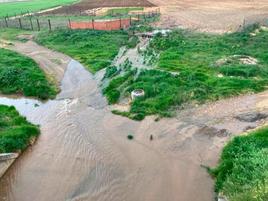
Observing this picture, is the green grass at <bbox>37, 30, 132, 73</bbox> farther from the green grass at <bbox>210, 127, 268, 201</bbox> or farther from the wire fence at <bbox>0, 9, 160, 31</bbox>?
the green grass at <bbox>210, 127, 268, 201</bbox>

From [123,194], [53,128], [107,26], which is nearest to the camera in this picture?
[123,194]

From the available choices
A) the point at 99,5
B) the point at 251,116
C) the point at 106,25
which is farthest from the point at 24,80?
the point at 99,5

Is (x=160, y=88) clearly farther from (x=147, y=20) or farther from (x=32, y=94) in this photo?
(x=147, y=20)

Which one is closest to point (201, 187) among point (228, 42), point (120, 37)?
point (228, 42)

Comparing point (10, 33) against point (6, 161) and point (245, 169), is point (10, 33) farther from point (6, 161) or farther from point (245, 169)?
point (245, 169)

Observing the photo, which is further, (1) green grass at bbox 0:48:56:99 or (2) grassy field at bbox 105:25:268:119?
(1) green grass at bbox 0:48:56:99

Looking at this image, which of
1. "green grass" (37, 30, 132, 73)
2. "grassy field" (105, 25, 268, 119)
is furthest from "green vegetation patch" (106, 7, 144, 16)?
"grassy field" (105, 25, 268, 119)
